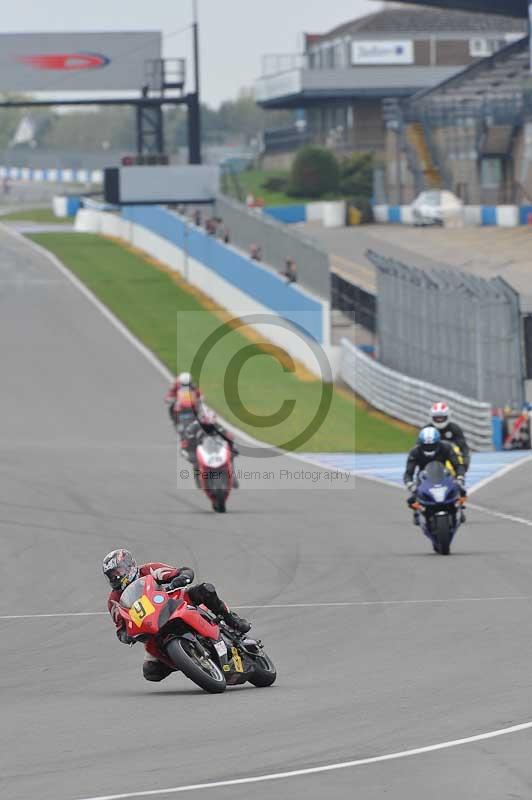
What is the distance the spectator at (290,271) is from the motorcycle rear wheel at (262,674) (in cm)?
3311

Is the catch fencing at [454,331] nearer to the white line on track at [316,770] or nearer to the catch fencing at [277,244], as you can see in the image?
the catch fencing at [277,244]

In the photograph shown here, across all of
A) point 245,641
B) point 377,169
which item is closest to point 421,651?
point 245,641

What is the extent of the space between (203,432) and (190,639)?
10.6 m

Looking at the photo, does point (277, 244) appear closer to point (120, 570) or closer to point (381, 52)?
point (120, 570)

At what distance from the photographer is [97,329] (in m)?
47.8

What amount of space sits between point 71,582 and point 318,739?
25.6 ft

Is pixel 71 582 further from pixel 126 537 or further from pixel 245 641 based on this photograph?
pixel 245 641

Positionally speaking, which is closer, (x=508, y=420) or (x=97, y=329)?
(x=508, y=420)

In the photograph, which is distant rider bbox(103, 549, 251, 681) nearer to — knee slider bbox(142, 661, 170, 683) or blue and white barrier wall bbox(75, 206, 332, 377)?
knee slider bbox(142, 661, 170, 683)

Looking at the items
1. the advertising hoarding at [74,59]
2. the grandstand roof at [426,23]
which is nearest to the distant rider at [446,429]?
the advertising hoarding at [74,59]

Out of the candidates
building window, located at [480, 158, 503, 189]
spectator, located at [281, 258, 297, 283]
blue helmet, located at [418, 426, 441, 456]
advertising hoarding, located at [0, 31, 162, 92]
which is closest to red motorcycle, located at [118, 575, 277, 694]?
blue helmet, located at [418, 426, 441, 456]

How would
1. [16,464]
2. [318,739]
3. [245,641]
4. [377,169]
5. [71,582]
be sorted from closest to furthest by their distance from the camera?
[318,739]
[245,641]
[71,582]
[16,464]
[377,169]

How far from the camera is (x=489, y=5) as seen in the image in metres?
57.5

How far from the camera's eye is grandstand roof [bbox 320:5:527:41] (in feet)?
313
